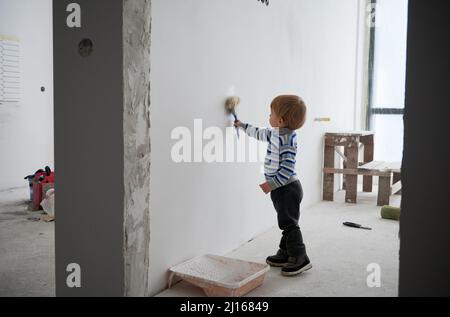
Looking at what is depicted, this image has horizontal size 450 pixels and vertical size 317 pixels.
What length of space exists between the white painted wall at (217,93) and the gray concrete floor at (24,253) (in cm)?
61

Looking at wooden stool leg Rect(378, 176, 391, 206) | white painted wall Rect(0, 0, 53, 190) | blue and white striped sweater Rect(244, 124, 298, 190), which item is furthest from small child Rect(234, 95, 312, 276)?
white painted wall Rect(0, 0, 53, 190)

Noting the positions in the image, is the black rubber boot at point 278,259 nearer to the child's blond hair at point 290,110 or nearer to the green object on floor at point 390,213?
the child's blond hair at point 290,110

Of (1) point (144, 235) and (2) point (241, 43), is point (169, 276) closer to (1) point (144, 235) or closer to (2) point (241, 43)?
(1) point (144, 235)

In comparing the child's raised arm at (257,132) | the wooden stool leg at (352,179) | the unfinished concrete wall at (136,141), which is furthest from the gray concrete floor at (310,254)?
the child's raised arm at (257,132)

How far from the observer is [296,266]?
8.32ft

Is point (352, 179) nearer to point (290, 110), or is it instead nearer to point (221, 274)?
point (290, 110)

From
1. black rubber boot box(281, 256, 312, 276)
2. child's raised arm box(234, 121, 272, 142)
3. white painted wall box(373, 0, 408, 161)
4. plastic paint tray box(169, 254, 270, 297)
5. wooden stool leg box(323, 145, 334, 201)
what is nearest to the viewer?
plastic paint tray box(169, 254, 270, 297)

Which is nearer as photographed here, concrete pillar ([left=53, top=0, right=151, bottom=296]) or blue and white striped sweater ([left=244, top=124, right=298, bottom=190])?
concrete pillar ([left=53, top=0, right=151, bottom=296])

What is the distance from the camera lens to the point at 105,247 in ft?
6.06

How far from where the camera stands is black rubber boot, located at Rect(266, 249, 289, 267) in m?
2.68

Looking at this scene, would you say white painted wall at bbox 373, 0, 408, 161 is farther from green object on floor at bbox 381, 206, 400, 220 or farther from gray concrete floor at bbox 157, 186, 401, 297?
green object on floor at bbox 381, 206, 400, 220

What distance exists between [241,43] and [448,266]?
1798 mm

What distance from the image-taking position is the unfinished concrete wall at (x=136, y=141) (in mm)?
1780

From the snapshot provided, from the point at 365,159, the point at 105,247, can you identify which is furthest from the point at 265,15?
the point at 365,159
